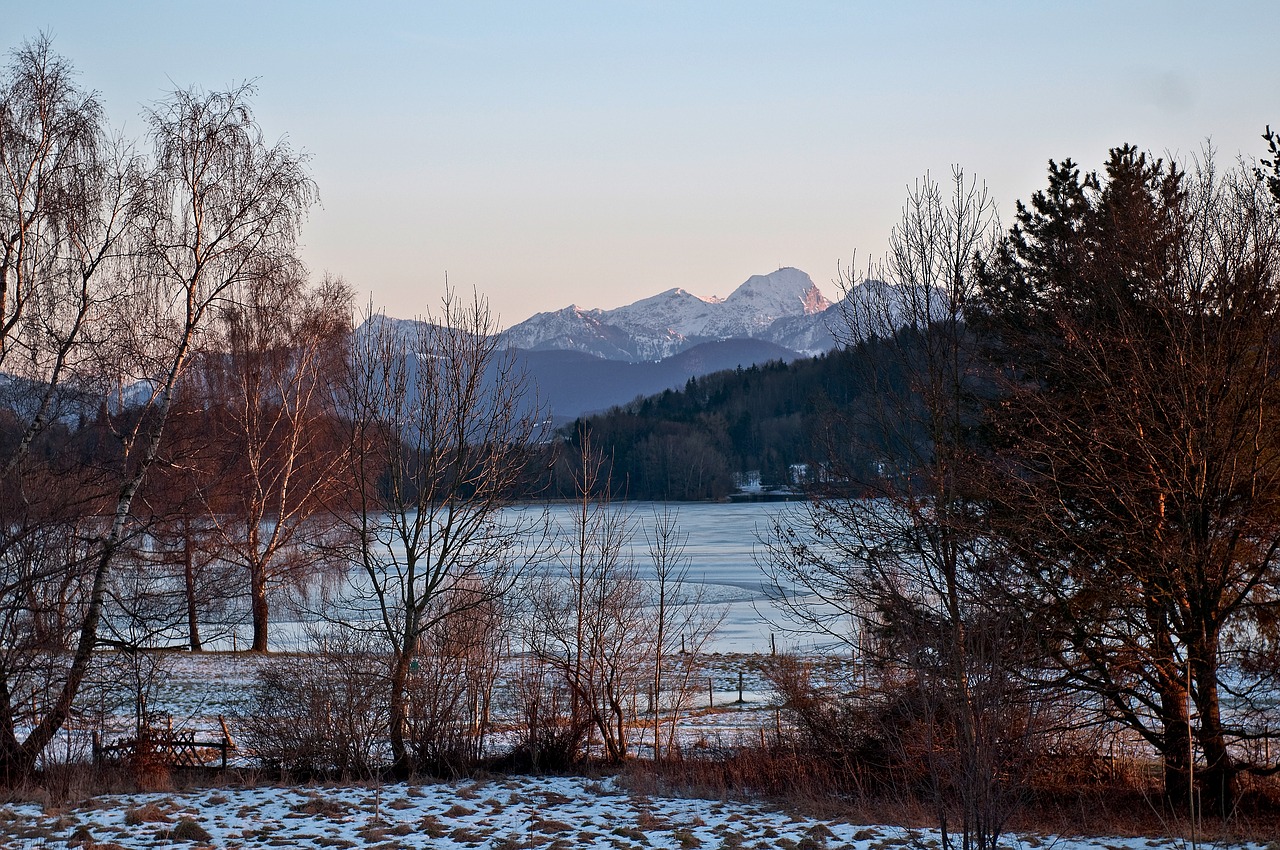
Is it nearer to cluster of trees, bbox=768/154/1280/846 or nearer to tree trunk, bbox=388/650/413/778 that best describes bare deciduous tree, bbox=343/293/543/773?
tree trunk, bbox=388/650/413/778

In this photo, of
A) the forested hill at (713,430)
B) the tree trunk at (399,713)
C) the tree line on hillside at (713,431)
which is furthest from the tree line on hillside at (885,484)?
the forested hill at (713,430)

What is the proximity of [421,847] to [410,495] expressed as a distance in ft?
24.8

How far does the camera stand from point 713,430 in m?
114

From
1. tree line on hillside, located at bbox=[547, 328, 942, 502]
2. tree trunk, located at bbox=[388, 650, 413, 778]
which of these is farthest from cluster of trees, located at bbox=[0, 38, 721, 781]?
tree line on hillside, located at bbox=[547, 328, 942, 502]

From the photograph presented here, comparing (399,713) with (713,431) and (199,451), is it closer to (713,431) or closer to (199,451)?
(199,451)

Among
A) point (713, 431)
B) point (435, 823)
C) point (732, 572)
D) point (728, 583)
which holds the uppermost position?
point (713, 431)

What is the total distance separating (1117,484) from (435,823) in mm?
9273

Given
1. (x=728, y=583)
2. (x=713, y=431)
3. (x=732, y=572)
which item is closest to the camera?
(x=728, y=583)

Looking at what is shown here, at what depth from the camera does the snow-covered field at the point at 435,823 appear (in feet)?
31.2

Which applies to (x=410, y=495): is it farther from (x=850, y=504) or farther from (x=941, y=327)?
(x=941, y=327)

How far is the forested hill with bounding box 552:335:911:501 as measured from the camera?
96250 millimetres

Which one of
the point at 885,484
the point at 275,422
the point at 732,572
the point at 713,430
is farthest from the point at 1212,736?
the point at 713,430

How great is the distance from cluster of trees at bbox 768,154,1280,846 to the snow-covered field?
6.41 ft

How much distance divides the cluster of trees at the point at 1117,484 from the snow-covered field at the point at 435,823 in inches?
76.9
